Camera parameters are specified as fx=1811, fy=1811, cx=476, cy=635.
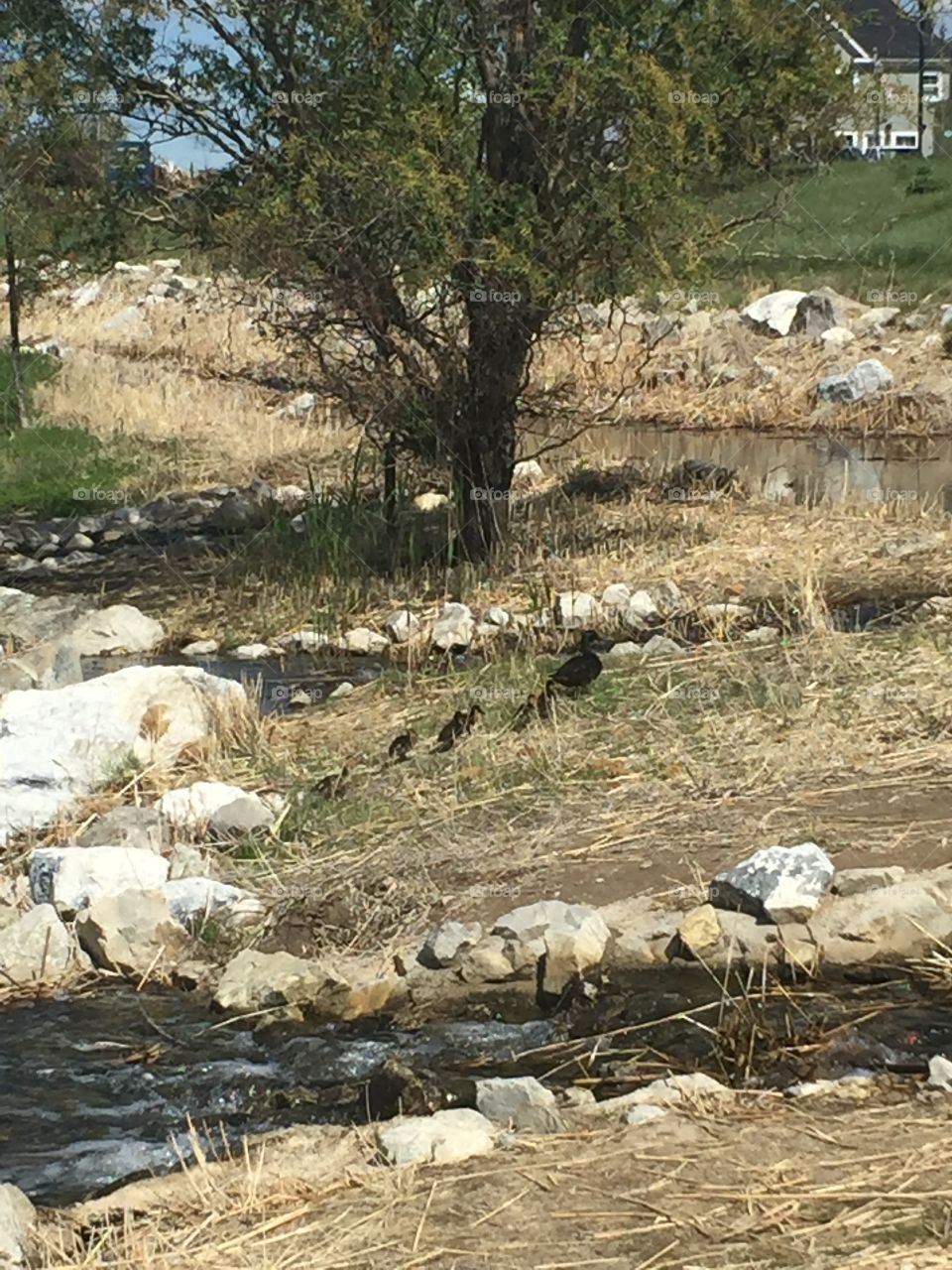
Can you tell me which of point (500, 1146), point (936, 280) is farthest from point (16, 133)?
point (936, 280)

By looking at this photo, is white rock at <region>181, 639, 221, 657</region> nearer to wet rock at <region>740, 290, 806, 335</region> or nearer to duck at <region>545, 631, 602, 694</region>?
duck at <region>545, 631, 602, 694</region>

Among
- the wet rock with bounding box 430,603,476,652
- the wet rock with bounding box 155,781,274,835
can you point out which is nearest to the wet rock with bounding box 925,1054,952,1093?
the wet rock with bounding box 155,781,274,835

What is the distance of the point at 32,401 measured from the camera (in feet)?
68.6

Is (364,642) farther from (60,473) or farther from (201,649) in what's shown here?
(60,473)

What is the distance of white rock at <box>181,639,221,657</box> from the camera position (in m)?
11.4

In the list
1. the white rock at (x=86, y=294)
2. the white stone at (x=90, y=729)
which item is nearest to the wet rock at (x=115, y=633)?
the white stone at (x=90, y=729)

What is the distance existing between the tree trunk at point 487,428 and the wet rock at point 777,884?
621 cm

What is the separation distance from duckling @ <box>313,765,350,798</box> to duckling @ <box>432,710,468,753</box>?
1.58 ft

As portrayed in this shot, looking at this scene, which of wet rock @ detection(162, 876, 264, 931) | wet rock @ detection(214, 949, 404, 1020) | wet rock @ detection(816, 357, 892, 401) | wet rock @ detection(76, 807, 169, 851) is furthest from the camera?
wet rock @ detection(816, 357, 892, 401)

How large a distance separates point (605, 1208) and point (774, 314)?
22922 mm

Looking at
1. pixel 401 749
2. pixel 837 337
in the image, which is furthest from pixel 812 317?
pixel 401 749

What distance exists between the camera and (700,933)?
599 cm

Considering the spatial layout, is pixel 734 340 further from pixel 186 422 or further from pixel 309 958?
pixel 309 958

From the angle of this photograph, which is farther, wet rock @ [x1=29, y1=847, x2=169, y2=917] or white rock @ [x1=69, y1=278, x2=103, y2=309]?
white rock @ [x1=69, y1=278, x2=103, y2=309]
